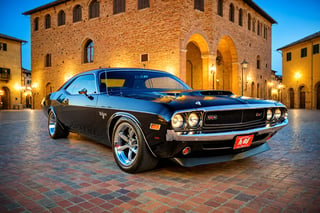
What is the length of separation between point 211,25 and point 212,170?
1898 cm

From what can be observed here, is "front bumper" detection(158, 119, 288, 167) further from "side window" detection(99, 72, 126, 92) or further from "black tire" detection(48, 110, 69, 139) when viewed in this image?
"black tire" detection(48, 110, 69, 139)

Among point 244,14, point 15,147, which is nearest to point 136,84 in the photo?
point 15,147

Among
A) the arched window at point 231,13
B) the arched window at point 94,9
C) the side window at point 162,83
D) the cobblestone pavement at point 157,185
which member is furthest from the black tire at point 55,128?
the arched window at point 231,13

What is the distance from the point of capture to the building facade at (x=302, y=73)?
28.8 meters

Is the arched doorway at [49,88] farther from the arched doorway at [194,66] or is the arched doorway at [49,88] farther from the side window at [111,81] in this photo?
the side window at [111,81]

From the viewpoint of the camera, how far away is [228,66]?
25609 mm

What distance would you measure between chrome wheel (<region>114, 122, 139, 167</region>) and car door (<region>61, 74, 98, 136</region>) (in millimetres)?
752

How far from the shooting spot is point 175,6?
18203mm

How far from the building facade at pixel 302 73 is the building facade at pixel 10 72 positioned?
38009mm

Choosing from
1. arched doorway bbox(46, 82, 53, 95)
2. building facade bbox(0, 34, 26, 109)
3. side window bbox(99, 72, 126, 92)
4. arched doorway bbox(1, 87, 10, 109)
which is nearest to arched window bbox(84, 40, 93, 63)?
arched doorway bbox(46, 82, 53, 95)

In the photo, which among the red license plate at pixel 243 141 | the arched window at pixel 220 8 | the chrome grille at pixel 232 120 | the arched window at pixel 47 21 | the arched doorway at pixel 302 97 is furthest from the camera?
the arched doorway at pixel 302 97

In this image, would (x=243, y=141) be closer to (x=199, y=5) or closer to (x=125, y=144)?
(x=125, y=144)

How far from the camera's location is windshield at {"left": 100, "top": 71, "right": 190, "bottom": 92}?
3.88 meters

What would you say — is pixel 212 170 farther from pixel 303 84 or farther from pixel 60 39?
pixel 303 84
